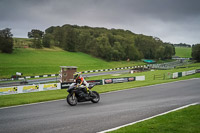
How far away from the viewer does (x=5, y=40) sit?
59469 millimetres

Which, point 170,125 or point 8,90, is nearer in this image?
point 170,125

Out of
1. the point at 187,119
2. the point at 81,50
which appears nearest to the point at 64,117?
the point at 187,119

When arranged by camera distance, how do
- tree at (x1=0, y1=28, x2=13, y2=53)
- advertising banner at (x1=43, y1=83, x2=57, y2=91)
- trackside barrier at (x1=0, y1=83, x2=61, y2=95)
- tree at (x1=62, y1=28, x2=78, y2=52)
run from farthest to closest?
tree at (x1=62, y1=28, x2=78, y2=52) → tree at (x1=0, y1=28, x2=13, y2=53) → advertising banner at (x1=43, y1=83, x2=57, y2=91) → trackside barrier at (x1=0, y1=83, x2=61, y2=95)

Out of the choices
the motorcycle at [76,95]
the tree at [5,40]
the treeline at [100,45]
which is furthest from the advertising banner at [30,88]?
the treeline at [100,45]

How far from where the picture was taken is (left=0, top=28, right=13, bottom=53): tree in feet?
194

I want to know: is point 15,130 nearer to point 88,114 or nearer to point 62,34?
point 88,114

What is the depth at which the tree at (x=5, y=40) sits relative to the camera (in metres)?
59.2

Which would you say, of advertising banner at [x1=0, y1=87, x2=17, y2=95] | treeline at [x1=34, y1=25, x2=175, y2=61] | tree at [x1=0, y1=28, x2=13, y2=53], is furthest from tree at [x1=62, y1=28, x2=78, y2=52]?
advertising banner at [x1=0, y1=87, x2=17, y2=95]

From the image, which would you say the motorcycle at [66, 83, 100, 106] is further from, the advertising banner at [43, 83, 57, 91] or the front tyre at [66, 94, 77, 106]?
the advertising banner at [43, 83, 57, 91]

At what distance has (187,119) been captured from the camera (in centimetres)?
Answer: 777

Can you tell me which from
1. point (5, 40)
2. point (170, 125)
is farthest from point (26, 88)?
point (5, 40)

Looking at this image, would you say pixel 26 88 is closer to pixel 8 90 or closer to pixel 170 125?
pixel 8 90

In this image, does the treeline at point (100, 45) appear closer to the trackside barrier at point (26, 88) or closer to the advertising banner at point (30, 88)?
the trackside barrier at point (26, 88)

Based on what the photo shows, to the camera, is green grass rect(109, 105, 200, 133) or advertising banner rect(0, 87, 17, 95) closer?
green grass rect(109, 105, 200, 133)
